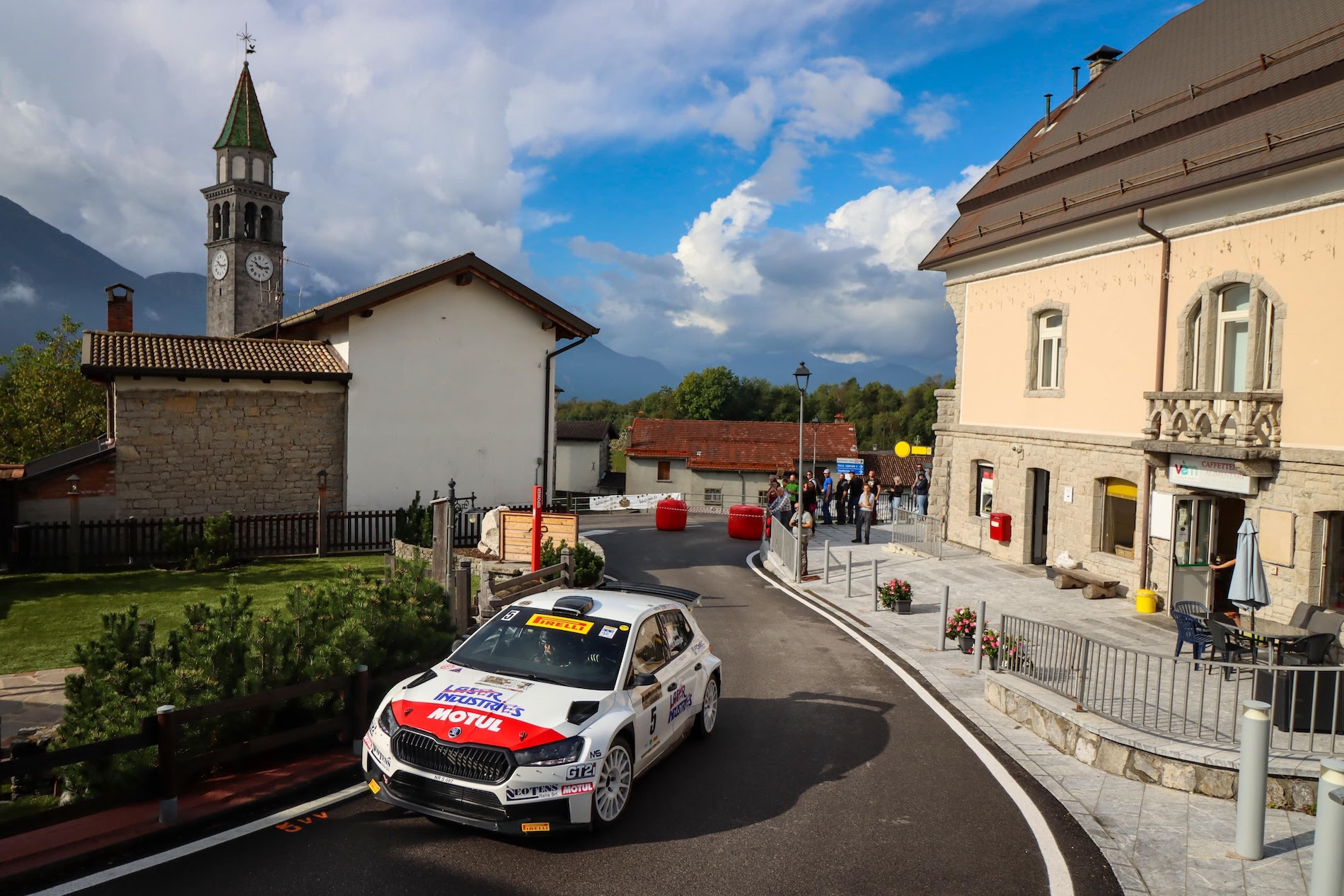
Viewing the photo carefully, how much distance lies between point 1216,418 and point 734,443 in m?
39.8

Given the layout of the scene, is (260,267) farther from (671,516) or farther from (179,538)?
(179,538)

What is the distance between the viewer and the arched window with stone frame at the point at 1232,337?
13906 millimetres

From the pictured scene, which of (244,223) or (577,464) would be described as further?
(577,464)

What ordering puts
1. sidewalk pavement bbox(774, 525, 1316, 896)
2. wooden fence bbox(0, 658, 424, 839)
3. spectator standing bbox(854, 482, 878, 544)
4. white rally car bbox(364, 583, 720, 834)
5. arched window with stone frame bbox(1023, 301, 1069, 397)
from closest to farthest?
wooden fence bbox(0, 658, 424, 839), white rally car bbox(364, 583, 720, 834), sidewalk pavement bbox(774, 525, 1316, 896), arched window with stone frame bbox(1023, 301, 1069, 397), spectator standing bbox(854, 482, 878, 544)

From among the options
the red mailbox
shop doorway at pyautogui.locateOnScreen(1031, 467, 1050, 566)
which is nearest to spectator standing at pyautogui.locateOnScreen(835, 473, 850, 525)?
the red mailbox

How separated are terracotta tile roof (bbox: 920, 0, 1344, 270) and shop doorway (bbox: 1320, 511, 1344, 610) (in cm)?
559

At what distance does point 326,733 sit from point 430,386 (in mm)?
18069

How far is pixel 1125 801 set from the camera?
23.7 ft

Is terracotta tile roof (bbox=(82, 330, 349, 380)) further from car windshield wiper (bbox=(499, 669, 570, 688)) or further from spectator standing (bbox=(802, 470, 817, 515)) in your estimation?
car windshield wiper (bbox=(499, 669, 570, 688))

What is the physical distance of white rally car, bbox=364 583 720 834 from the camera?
5758 mm

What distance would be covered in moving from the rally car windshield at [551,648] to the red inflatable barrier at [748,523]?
20.3m

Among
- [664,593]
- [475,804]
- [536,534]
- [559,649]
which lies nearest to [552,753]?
[475,804]

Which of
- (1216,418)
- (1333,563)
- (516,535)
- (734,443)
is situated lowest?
(516,535)

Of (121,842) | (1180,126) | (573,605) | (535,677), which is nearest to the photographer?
(121,842)
